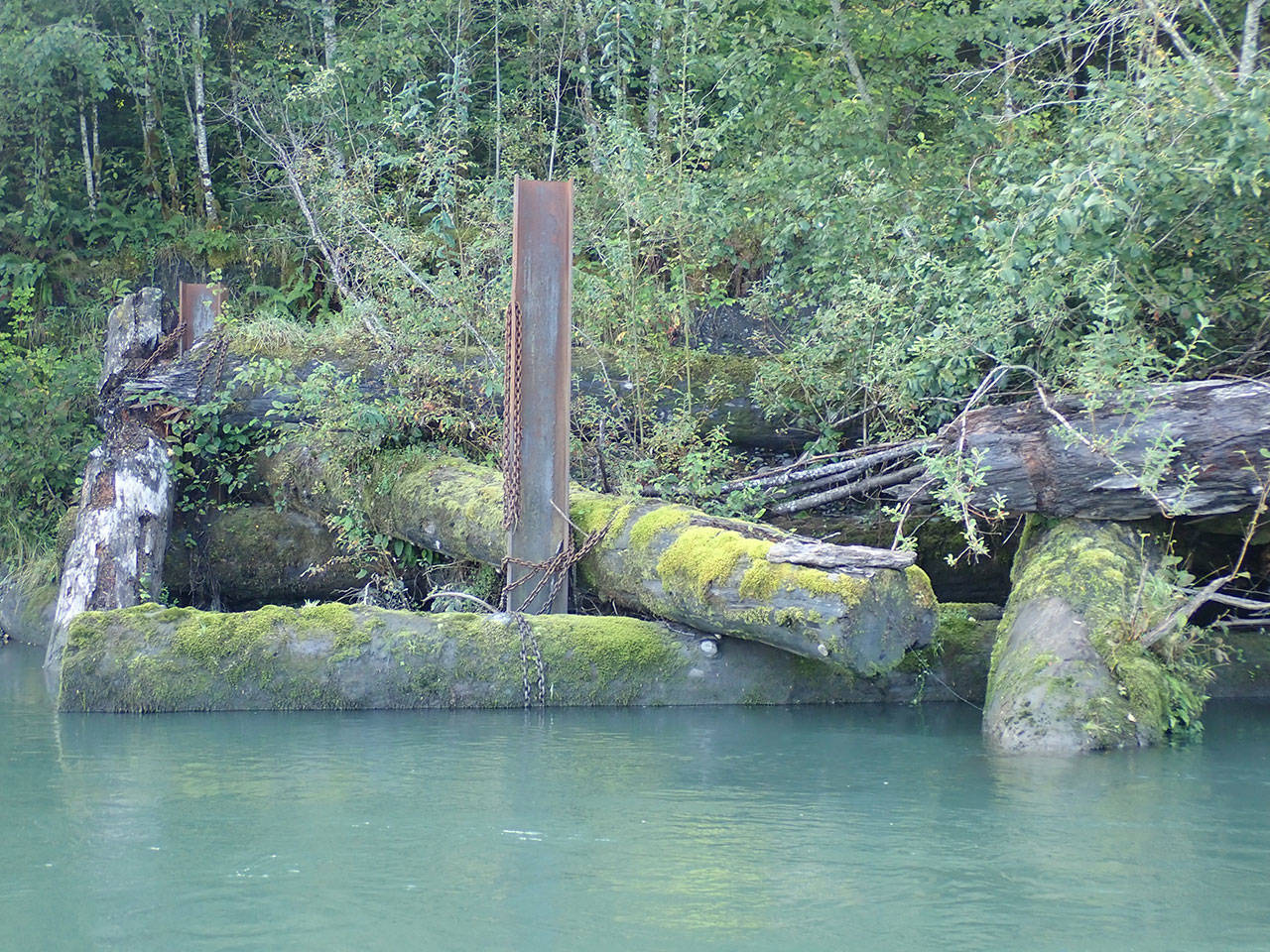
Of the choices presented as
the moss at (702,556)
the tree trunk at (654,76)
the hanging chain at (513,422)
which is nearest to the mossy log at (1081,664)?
the moss at (702,556)

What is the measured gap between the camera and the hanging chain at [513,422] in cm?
855

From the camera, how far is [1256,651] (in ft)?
27.5

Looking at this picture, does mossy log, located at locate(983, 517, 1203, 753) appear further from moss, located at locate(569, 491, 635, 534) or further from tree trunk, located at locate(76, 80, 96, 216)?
tree trunk, located at locate(76, 80, 96, 216)

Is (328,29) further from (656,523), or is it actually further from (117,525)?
(656,523)

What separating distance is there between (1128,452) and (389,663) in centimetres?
457

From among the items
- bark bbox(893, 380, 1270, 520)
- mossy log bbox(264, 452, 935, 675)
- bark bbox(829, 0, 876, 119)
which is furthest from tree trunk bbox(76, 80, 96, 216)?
bark bbox(893, 380, 1270, 520)

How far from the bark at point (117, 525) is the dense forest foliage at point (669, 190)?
4.21 ft

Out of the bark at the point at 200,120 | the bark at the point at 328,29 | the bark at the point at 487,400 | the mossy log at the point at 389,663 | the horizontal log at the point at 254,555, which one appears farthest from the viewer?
the bark at the point at 200,120

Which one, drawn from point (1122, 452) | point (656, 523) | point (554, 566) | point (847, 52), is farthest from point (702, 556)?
point (847, 52)

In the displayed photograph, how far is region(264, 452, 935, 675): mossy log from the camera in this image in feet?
22.5

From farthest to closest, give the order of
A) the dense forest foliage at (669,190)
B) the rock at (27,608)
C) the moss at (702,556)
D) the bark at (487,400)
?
the rock at (27,608) → the bark at (487,400) → the dense forest foliage at (669,190) → the moss at (702,556)

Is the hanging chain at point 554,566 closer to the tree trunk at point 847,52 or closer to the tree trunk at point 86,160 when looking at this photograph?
the tree trunk at point 847,52

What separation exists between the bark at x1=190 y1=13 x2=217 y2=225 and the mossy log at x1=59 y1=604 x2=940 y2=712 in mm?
10153

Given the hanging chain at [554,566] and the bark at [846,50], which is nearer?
the hanging chain at [554,566]
